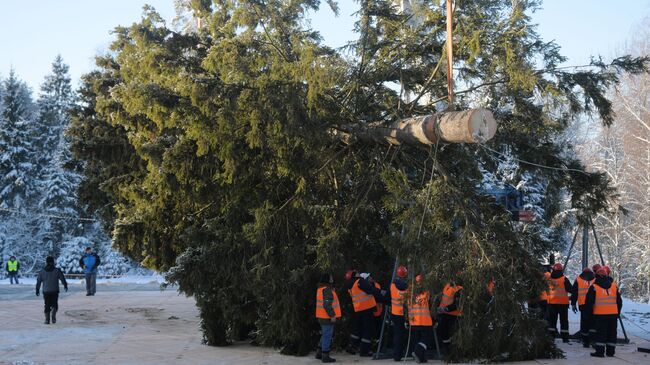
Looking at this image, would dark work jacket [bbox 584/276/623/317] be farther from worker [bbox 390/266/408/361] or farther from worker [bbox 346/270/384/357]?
worker [bbox 346/270/384/357]

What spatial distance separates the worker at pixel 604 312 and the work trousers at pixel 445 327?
2330mm

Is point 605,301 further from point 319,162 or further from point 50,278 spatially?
point 50,278

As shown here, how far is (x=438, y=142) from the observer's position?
11570 millimetres

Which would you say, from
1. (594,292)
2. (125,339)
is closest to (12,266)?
(125,339)

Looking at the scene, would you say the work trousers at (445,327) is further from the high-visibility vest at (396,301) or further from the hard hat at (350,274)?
the hard hat at (350,274)

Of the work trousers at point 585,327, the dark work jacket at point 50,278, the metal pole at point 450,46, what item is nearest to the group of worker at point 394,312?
the work trousers at point 585,327

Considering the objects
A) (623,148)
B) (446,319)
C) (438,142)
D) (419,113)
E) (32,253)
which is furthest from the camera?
(32,253)

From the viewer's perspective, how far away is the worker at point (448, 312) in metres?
11.4

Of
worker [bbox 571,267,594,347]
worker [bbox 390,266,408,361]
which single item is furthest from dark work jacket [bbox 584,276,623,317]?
worker [bbox 390,266,408,361]

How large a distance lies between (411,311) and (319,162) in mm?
3135

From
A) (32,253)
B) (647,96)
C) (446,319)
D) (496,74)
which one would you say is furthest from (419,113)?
(32,253)

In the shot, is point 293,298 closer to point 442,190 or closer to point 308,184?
point 308,184

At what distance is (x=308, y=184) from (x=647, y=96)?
84.6 feet

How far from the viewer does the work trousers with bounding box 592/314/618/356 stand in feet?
39.3
